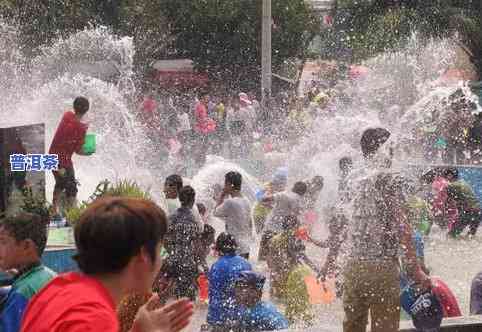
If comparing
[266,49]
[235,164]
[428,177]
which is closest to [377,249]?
[428,177]

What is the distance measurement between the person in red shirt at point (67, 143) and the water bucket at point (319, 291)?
10.2 ft

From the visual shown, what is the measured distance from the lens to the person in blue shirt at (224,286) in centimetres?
598

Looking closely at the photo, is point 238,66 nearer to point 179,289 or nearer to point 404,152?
point 404,152

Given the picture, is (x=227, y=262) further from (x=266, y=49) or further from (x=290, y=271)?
(x=266, y=49)

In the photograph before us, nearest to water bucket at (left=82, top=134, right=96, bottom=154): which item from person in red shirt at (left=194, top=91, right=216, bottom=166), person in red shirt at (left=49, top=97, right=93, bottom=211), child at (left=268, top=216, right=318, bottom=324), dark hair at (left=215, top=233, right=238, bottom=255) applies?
person in red shirt at (left=49, top=97, right=93, bottom=211)

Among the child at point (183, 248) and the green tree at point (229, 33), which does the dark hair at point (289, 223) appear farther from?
the green tree at point (229, 33)

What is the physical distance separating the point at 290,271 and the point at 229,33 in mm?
32393

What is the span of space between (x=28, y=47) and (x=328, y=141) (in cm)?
Answer: 2154

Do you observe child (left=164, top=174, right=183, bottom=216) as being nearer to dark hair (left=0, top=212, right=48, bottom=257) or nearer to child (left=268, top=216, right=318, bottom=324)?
child (left=268, top=216, right=318, bottom=324)

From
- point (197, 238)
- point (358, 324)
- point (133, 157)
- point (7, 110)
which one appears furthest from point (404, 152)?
point (358, 324)

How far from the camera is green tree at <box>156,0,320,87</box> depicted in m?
38.1

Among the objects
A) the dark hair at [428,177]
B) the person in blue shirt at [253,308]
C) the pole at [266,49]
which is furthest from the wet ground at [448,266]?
the pole at [266,49]

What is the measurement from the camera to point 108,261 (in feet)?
7.22

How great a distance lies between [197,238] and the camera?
23.3 feet
